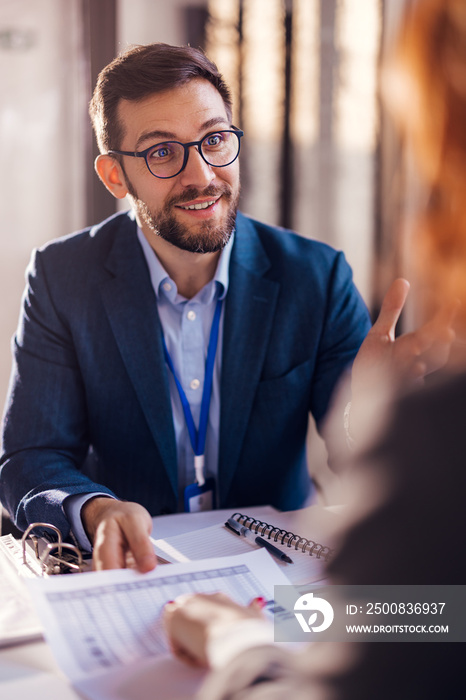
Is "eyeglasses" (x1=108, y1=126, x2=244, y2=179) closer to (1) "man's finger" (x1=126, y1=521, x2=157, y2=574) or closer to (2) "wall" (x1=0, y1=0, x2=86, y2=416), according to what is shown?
(1) "man's finger" (x1=126, y1=521, x2=157, y2=574)

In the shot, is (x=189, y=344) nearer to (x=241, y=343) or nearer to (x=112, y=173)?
(x=241, y=343)

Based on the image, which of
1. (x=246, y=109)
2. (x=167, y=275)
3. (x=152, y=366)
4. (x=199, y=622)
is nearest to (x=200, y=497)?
(x=152, y=366)

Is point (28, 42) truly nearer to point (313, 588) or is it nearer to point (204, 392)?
point (204, 392)

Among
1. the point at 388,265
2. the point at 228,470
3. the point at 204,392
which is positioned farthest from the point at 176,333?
the point at 388,265

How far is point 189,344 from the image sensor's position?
5.80 ft

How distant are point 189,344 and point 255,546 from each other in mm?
620

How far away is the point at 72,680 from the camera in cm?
83

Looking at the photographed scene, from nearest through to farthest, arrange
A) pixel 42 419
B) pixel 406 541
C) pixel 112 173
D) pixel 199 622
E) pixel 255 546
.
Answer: pixel 406 541
pixel 199 622
pixel 255 546
pixel 42 419
pixel 112 173

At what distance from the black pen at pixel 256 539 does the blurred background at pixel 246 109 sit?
6.01 ft

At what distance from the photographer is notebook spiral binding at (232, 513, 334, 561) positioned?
4.13ft

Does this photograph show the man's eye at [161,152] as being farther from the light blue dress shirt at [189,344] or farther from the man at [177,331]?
the light blue dress shirt at [189,344]

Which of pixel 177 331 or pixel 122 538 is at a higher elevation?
pixel 177 331

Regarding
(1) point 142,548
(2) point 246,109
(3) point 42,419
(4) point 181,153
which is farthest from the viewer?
(2) point 246,109

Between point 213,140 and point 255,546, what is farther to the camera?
point 213,140
